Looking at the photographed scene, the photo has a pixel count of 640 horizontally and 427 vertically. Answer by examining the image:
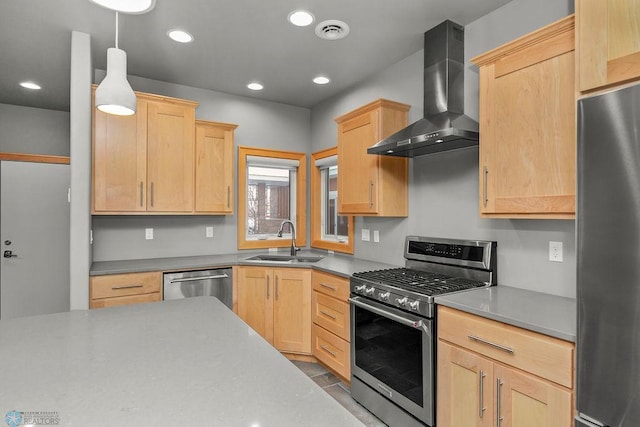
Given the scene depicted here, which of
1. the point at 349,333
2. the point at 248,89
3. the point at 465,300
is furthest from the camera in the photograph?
the point at 248,89

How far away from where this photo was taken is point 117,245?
131 inches

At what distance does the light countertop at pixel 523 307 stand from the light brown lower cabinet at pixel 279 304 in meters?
1.56

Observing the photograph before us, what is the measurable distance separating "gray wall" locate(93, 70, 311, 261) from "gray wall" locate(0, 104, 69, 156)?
1.77m

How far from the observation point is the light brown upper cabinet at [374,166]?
2871 millimetres

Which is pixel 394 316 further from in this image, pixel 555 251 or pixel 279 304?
pixel 279 304

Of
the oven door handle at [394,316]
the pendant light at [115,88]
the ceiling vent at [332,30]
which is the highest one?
the ceiling vent at [332,30]

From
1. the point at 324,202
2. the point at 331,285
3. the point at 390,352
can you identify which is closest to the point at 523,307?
the point at 390,352

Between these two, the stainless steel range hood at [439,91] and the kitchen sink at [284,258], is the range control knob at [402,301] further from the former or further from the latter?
the kitchen sink at [284,258]

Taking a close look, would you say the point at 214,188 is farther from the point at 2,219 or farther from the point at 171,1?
the point at 2,219

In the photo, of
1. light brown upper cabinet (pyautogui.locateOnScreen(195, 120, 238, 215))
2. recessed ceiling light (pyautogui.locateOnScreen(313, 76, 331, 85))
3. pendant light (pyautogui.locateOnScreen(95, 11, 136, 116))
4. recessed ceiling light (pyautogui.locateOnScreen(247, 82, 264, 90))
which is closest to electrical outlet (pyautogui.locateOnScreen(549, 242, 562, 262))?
pendant light (pyautogui.locateOnScreen(95, 11, 136, 116))

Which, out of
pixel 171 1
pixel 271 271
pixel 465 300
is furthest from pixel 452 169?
pixel 171 1

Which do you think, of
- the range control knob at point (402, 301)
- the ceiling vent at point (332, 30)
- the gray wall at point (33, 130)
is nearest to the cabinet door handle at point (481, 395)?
the range control knob at point (402, 301)

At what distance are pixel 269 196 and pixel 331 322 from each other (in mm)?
1877

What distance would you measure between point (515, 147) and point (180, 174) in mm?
2698
